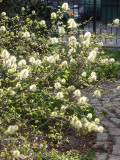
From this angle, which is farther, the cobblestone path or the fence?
the fence

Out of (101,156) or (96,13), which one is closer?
(101,156)

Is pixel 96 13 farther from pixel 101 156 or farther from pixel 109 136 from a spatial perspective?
pixel 101 156

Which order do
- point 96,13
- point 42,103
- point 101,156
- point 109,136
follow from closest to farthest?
point 101,156, point 109,136, point 42,103, point 96,13

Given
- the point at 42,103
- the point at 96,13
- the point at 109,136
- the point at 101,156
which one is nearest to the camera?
the point at 101,156

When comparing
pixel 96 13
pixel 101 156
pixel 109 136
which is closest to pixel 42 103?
pixel 109 136

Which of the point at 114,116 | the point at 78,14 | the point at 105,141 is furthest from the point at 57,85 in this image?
the point at 78,14

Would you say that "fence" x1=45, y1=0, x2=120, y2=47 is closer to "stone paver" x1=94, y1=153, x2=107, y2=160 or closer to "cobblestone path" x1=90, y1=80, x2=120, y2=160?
Result: "cobblestone path" x1=90, y1=80, x2=120, y2=160

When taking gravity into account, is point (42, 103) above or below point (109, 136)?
above

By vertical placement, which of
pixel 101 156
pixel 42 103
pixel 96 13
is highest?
pixel 96 13

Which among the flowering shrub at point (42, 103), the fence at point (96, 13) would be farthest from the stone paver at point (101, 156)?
the fence at point (96, 13)

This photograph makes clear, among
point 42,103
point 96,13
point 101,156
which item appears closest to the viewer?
point 101,156

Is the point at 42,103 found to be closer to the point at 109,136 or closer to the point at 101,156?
the point at 109,136

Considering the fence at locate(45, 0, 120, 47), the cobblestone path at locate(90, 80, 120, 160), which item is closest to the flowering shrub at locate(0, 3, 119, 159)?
the cobblestone path at locate(90, 80, 120, 160)

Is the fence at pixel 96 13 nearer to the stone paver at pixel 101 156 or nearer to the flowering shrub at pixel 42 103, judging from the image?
the flowering shrub at pixel 42 103
